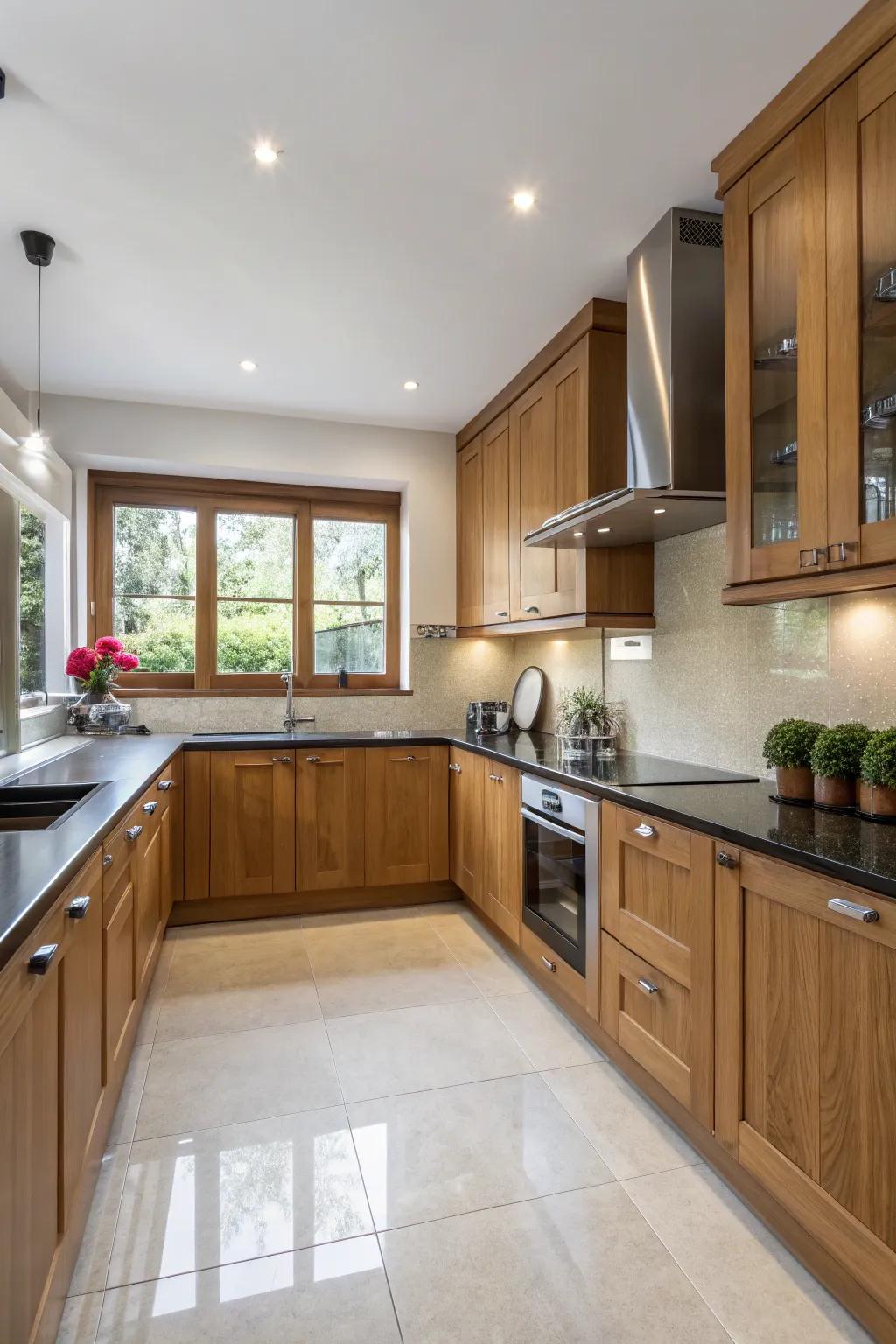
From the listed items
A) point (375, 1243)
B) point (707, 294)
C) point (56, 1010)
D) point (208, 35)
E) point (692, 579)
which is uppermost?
point (208, 35)

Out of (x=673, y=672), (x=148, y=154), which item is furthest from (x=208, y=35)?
(x=673, y=672)

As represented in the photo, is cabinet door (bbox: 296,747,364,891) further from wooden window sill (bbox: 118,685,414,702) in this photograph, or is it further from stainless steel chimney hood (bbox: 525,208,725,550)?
stainless steel chimney hood (bbox: 525,208,725,550)

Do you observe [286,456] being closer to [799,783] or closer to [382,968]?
[382,968]

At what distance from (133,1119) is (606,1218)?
1.27 meters

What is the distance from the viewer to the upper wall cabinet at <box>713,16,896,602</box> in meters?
1.59

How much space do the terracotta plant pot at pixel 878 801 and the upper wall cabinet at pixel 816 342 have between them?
470 mm

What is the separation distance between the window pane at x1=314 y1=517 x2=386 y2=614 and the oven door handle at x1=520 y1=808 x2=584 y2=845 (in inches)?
81.9

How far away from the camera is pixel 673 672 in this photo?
292cm

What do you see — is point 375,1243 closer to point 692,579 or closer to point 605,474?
point 692,579

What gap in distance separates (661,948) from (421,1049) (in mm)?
921

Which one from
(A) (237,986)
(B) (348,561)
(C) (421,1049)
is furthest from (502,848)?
(B) (348,561)

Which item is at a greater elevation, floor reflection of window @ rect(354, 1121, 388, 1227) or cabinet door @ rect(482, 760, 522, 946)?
cabinet door @ rect(482, 760, 522, 946)

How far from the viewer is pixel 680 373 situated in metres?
2.34

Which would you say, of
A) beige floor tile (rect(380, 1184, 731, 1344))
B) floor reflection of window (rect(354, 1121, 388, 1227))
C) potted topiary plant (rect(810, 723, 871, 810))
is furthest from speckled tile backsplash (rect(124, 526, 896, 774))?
floor reflection of window (rect(354, 1121, 388, 1227))
